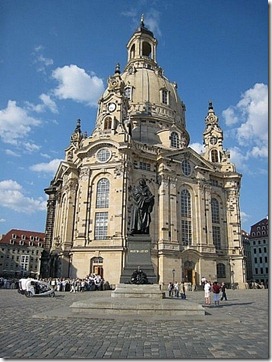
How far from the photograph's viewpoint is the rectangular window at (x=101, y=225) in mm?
42688

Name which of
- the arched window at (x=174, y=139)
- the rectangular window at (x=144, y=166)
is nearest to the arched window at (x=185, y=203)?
the rectangular window at (x=144, y=166)

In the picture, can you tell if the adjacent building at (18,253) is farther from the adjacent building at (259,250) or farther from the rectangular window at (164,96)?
the adjacent building at (259,250)

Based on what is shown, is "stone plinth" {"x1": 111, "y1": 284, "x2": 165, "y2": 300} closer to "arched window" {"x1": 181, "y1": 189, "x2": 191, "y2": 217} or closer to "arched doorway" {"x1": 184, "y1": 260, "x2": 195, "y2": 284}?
"arched doorway" {"x1": 184, "y1": 260, "x2": 195, "y2": 284}

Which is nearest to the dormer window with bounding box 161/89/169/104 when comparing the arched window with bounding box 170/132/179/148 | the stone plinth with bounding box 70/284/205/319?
the arched window with bounding box 170/132/179/148

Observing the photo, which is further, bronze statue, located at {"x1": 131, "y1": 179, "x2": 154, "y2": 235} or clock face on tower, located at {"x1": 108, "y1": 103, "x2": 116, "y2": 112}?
clock face on tower, located at {"x1": 108, "y1": 103, "x2": 116, "y2": 112}

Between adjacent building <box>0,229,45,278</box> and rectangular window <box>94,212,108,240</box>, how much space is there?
44718mm

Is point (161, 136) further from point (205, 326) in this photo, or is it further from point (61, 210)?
point (205, 326)

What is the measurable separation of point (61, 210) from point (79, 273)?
16.2m

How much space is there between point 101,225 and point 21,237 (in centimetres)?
5237

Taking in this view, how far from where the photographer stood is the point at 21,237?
8694 centimetres

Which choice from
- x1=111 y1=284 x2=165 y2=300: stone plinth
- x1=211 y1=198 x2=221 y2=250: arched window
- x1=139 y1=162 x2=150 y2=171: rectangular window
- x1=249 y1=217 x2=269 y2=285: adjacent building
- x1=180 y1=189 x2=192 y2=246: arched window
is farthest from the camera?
x1=249 y1=217 x2=269 y2=285: adjacent building

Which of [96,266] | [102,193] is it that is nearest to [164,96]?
[102,193]

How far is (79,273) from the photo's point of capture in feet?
135

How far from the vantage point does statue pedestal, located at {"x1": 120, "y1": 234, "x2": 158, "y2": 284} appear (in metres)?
18.2
